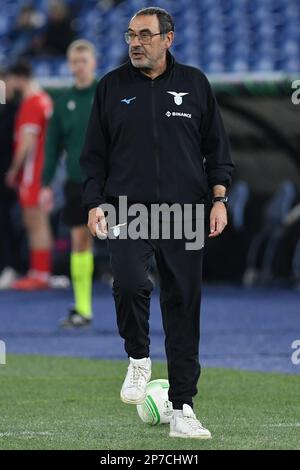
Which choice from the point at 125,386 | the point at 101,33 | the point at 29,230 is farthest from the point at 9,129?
the point at 125,386

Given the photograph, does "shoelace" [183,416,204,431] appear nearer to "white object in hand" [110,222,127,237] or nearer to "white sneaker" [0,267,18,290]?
"white object in hand" [110,222,127,237]

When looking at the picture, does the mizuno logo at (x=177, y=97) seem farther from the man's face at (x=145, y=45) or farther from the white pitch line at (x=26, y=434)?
the white pitch line at (x=26, y=434)

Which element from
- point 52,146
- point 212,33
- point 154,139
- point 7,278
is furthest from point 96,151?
point 212,33

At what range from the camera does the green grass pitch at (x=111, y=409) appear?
20.6 ft

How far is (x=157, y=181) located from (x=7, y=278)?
1090 centimetres

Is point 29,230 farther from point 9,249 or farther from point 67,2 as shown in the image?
point 67,2

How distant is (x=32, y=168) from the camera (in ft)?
55.4

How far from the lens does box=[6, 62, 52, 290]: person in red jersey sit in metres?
16.4

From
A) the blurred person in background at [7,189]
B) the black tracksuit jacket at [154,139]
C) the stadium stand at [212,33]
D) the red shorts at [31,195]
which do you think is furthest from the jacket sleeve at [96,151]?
the stadium stand at [212,33]

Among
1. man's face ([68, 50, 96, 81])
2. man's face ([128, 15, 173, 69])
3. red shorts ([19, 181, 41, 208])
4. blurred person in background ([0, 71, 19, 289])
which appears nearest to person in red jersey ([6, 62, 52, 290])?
red shorts ([19, 181, 41, 208])

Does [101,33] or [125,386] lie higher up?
[101,33]
